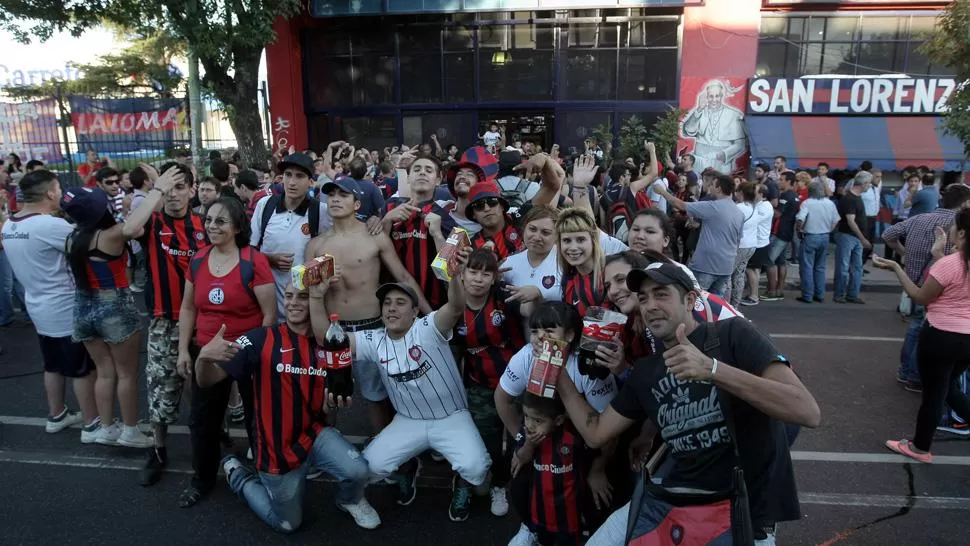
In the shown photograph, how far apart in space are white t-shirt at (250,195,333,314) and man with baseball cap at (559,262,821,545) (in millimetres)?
3007

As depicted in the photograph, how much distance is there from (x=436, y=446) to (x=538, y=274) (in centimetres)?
124

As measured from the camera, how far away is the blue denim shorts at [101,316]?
14.4ft

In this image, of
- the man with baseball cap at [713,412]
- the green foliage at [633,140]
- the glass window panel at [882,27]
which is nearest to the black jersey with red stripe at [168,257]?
the man with baseball cap at [713,412]

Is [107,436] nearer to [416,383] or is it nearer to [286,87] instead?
[416,383]

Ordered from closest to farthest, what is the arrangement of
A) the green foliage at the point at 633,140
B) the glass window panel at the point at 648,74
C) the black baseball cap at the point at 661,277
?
the black baseball cap at the point at 661,277, the green foliage at the point at 633,140, the glass window panel at the point at 648,74

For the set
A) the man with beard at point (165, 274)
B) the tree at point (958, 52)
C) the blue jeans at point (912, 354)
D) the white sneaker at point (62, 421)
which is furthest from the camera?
the tree at point (958, 52)

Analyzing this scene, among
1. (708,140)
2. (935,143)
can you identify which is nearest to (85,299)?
(708,140)

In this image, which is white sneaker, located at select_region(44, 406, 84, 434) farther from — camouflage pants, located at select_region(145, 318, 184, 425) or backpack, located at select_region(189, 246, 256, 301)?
backpack, located at select_region(189, 246, 256, 301)

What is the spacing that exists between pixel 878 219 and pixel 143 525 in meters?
13.6

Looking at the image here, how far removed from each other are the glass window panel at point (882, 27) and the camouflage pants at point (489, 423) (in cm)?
1786

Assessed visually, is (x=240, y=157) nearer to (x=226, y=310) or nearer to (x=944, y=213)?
(x=226, y=310)

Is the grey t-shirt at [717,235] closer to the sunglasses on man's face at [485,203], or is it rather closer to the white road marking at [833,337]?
the white road marking at [833,337]

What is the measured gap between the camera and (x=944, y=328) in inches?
163

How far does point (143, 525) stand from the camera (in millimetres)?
3764
